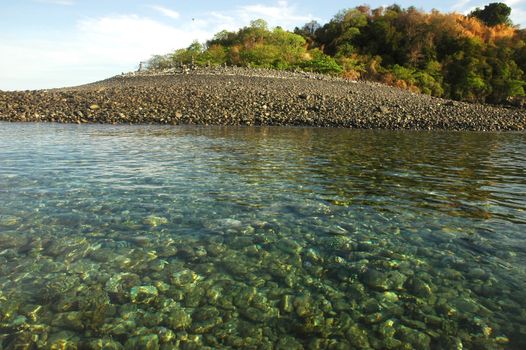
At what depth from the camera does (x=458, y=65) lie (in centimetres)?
5044

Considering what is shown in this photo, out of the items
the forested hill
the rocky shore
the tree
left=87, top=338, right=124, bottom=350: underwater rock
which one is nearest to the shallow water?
left=87, top=338, right=124, bottom=350: underwater rock

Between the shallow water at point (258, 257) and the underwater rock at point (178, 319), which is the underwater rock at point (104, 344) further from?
the underwater rock at point (178, 319)

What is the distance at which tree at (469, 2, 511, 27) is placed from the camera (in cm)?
6231

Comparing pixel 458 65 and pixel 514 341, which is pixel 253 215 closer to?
pixel 514 341

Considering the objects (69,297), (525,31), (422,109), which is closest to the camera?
(69,297)

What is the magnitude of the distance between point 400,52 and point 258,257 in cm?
5403

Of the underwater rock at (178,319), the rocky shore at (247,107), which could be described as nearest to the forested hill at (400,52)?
the rocky shore at (247,107)

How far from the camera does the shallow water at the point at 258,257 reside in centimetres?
420

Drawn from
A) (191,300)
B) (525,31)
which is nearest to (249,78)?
(191,300)

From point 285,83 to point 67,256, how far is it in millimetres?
30244

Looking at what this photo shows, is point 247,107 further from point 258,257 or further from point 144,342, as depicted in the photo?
point 144,342

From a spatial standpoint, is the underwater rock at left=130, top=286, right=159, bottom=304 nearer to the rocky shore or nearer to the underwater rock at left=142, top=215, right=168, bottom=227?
the underwater rock at left=142, top=215, right=168, bottom=227

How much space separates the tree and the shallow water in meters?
64.0

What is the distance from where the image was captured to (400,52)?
5303 cm
